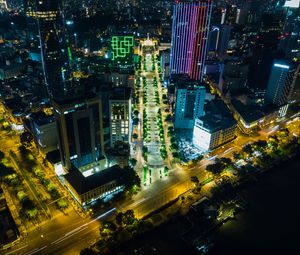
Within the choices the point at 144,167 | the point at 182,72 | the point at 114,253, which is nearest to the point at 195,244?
the point at 114,253

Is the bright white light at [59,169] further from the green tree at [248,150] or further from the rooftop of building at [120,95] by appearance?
the green tree at [248,150]

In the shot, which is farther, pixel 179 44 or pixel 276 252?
pixel 179 44

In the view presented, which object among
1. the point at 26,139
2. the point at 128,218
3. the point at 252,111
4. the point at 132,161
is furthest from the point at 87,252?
the point at 252,111

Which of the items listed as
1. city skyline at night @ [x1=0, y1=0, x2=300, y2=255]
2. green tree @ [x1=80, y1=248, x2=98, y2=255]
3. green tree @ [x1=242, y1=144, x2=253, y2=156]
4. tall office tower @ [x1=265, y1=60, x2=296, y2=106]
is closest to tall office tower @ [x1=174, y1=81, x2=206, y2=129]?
city skyline at night @ [x1=0, y1=0, x2=300, y2=255]

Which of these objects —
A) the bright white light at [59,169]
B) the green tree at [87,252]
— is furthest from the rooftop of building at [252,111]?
the green tree at [87,252]

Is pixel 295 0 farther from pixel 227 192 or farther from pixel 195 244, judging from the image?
pixel 195 244
